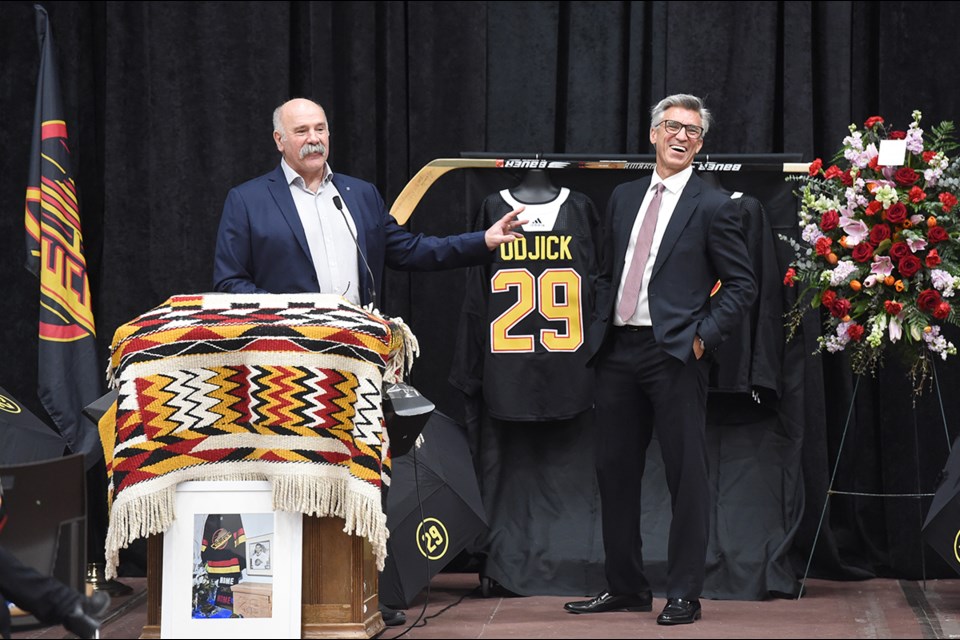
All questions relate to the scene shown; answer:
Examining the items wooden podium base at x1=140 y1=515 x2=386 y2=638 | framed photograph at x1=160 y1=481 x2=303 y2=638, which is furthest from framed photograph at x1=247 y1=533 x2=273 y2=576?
wooden podium base at x1=140 y1=515 x2=386 y2=638

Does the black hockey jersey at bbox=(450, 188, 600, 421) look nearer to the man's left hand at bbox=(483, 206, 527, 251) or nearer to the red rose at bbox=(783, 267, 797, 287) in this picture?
the man's left hand at bbox=(483, 206, 527, 251)

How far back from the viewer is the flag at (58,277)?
4727 millimetres

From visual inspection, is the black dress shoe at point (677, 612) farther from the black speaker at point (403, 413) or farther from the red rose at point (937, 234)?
the red rose at point (937, 234)

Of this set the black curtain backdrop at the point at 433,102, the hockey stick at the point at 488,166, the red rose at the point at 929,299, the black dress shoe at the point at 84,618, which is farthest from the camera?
the black curtain backdrop at the point at 433,102

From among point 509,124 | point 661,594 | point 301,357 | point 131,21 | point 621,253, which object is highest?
point 131,21

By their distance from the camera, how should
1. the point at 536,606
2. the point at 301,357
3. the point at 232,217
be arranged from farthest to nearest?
the point at 536,606
the point at 232,217
the point at 301,357

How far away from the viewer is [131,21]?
17.1ft

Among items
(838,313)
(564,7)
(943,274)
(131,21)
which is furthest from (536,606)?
(131,21)

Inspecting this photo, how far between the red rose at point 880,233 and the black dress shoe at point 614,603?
1.35 meters

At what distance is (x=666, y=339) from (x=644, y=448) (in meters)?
0.42

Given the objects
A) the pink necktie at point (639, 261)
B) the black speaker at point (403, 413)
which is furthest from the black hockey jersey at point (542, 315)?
the black speaker at point (403, 413)

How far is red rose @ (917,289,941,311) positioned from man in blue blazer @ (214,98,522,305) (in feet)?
4.30

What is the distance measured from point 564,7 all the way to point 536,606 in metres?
2.31

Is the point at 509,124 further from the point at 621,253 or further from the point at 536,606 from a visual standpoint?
the point at 536,606
